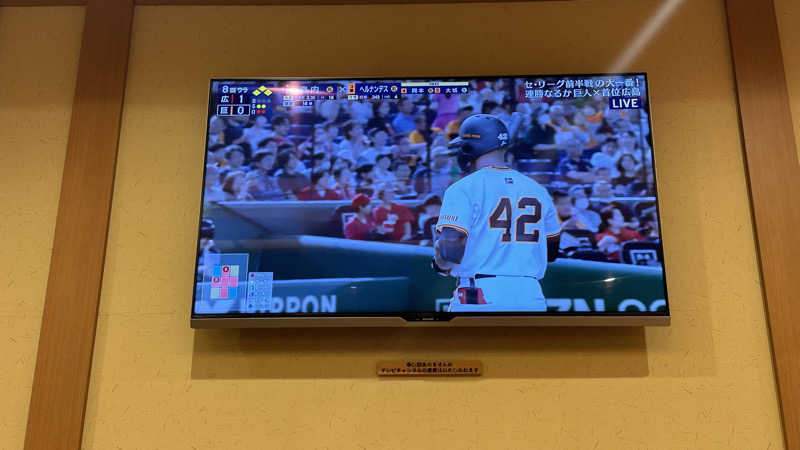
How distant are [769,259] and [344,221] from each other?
1.74 m

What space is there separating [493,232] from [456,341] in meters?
0.46

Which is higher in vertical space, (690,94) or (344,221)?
(690,94)

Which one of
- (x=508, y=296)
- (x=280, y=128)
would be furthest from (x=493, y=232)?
(x=280, y=128)

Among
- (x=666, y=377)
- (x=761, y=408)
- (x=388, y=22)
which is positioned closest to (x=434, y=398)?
(x=666, y=377)

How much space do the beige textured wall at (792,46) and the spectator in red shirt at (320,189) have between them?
2.00m

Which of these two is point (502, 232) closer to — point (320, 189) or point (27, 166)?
point (320, 189)

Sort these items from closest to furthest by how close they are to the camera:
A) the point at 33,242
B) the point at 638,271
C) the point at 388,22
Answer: the point at 638,271 < the point at 33,242 < the point at 388,22

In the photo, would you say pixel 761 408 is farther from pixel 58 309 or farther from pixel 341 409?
pixel 58 309

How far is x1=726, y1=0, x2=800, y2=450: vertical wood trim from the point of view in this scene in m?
2.15

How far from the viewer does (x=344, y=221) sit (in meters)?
2.20

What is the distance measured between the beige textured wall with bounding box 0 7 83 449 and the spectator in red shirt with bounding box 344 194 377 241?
4.25 ft

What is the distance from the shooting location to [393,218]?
2.20 meters

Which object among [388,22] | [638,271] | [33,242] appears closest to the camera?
[638,271]

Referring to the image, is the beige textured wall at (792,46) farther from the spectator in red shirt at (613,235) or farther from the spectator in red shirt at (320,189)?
the spectator in red shirt at (320,189)
